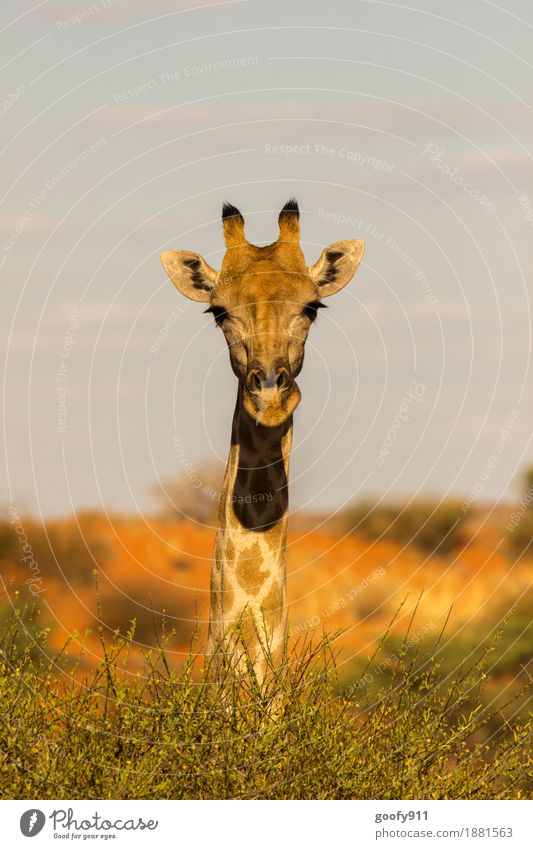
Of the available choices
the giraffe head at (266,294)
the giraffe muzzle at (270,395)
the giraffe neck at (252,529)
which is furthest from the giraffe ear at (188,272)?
the giraffe muzzle at (270,395)

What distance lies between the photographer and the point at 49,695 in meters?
14.6

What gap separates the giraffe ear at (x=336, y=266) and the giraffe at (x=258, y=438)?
0.14m

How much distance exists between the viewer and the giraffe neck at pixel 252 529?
591 inches

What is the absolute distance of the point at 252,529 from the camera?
1518 cm

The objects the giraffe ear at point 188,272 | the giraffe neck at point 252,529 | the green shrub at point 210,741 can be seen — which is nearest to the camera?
the green shrub at point 210,741

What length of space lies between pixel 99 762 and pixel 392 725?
2.85 metres

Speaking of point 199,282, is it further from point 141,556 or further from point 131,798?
point 141,556

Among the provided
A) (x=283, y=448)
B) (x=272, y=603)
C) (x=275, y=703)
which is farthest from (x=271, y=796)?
(x=283, y=448)

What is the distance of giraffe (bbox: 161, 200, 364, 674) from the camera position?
14.5m
